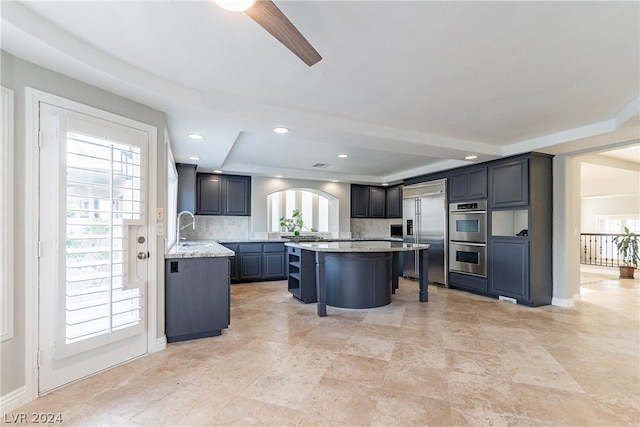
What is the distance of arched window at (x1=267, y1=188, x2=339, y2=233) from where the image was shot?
7.32 meters

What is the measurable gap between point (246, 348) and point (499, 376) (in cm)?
217

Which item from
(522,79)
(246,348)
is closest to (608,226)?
(522,79)

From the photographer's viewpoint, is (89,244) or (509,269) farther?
(509,269)

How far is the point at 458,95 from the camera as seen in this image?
2.84 m

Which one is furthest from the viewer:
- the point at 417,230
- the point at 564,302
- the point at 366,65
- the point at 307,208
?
the point at 307,208

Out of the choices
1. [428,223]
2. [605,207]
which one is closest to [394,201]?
[428,223]

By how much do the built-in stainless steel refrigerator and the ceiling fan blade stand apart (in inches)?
190

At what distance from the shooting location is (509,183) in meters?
4.71

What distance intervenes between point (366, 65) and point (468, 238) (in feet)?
13.5

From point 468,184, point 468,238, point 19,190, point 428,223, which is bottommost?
point 468,238

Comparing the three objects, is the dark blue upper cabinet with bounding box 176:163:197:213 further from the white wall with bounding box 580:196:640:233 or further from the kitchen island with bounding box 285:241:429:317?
the white wall with bounding box 580:196:640:233

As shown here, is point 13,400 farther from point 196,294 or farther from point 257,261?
point 257,261

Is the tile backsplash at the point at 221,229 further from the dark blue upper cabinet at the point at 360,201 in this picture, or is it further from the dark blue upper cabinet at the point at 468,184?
the dark blue upper cabinet at the point at 468,184

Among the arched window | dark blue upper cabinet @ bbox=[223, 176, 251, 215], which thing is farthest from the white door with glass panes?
the arched window
